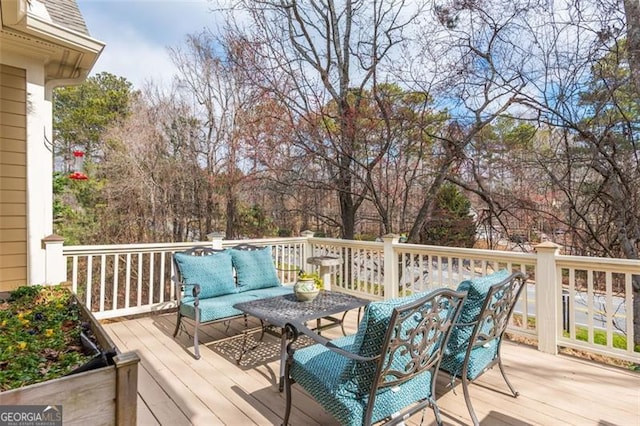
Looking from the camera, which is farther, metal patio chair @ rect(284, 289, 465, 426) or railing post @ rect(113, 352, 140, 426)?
metal patio chair @ rect(284, 289, 465, 426)

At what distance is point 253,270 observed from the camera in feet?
13.4

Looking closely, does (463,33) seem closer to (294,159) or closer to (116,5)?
(294,159)

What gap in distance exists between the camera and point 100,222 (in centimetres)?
827

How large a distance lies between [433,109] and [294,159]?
282 cm

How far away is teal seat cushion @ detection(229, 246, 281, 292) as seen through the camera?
4.01 m

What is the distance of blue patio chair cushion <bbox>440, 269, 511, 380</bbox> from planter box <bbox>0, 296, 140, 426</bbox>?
70.8 inches

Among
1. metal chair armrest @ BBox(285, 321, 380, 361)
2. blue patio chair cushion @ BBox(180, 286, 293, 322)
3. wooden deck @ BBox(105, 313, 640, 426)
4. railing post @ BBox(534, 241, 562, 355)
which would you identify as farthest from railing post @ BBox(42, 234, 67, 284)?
railing post @ BBox(534, 241, 562, 355)

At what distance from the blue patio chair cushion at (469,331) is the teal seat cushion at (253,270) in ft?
7.85

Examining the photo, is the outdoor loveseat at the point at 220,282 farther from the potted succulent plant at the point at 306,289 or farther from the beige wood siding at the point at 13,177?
the beige wood siding at the point at 13,177

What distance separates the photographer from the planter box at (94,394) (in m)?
1.15

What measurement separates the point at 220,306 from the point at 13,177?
100 inches

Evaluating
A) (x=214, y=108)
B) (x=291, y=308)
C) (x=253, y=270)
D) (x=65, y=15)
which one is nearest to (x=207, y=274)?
(x=253, y=270)

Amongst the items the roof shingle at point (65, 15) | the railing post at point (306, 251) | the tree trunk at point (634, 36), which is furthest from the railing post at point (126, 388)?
the tree trunk at point (634, 36)

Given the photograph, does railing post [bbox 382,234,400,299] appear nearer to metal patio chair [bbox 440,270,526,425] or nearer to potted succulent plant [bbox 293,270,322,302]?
potted succulent plant [bbox 293,270,322,302]
